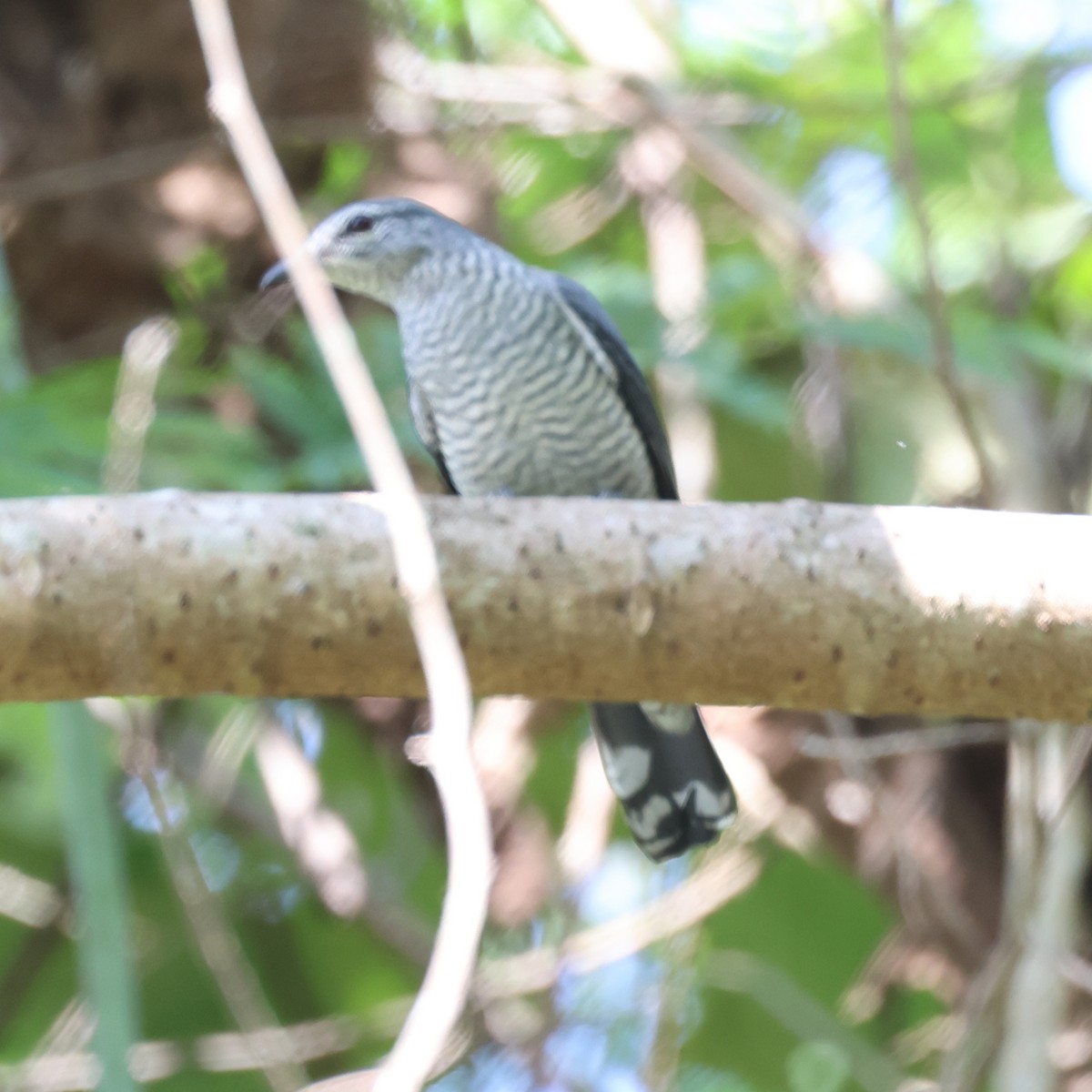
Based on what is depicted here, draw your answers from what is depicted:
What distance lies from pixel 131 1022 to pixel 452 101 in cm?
314

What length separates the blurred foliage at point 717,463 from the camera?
3963mm

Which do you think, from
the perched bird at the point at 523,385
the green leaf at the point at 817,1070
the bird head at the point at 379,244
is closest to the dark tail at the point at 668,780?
the perched bird at the point at 523,385

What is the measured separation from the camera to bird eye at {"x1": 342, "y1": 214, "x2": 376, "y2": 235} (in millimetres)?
3461

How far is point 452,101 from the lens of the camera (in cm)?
466

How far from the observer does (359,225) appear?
3.49 metres

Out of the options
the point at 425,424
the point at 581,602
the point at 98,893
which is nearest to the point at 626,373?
the point at 425,424

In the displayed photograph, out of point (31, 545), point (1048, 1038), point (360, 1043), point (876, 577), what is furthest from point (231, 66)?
point (360, 1043)

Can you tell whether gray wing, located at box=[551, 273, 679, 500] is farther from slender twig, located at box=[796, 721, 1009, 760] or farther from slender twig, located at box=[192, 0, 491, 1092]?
slender twig, located at box=[192, 0, 491, 1092]

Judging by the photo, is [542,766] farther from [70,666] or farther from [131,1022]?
[70,666]

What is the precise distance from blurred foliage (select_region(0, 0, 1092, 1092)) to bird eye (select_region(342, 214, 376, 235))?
32cm

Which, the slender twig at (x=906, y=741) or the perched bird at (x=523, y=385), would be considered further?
the slender twig at (x=906, y=741)

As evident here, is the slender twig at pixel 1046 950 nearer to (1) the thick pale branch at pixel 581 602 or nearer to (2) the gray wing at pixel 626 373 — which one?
(2) the gray wing at pixel 626 373

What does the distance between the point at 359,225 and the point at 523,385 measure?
0.59 m

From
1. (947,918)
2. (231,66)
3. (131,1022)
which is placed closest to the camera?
(231,66)
